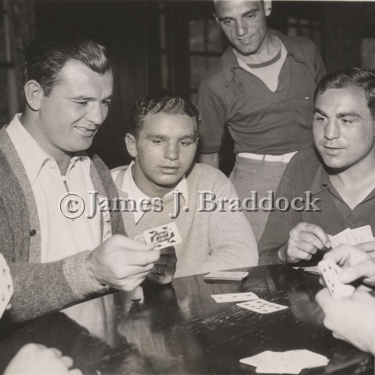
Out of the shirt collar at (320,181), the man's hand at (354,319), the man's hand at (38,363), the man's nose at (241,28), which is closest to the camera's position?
the man's hand at (38,363)

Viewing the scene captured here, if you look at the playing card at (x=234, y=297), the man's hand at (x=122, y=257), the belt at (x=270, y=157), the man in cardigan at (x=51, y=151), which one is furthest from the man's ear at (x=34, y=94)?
the belt at (x=270, y=157)

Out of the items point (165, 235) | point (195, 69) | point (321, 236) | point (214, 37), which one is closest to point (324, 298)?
point (321, 236)

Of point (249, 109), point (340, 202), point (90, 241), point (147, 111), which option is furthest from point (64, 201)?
point (249, 109)

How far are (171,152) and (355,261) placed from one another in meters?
1.10

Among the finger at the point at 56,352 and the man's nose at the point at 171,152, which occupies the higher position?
the man's nose at the point at 171,152

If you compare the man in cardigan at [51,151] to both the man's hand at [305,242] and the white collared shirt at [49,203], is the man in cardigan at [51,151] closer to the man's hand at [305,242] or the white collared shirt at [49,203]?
the white collared shirt at [49,203]

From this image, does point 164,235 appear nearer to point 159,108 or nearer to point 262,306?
point 159,108

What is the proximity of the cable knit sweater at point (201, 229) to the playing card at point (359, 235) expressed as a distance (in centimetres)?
44

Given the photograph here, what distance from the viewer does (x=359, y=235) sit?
231 centimetres

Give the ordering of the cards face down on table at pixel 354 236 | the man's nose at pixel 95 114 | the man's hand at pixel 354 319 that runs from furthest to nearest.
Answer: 1. the cards face down on table at pixel 354 236
2. the man's nose at pixel 95 114
3. the man's hand at pixel 354 319

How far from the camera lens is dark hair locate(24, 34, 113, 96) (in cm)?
210

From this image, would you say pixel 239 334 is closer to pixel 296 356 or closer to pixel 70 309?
pixel 296 356

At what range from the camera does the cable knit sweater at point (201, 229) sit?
2.54m

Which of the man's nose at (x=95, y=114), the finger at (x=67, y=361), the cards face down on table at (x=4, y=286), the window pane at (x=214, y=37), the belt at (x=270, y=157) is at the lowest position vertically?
the finger at (x=67, y=361)
